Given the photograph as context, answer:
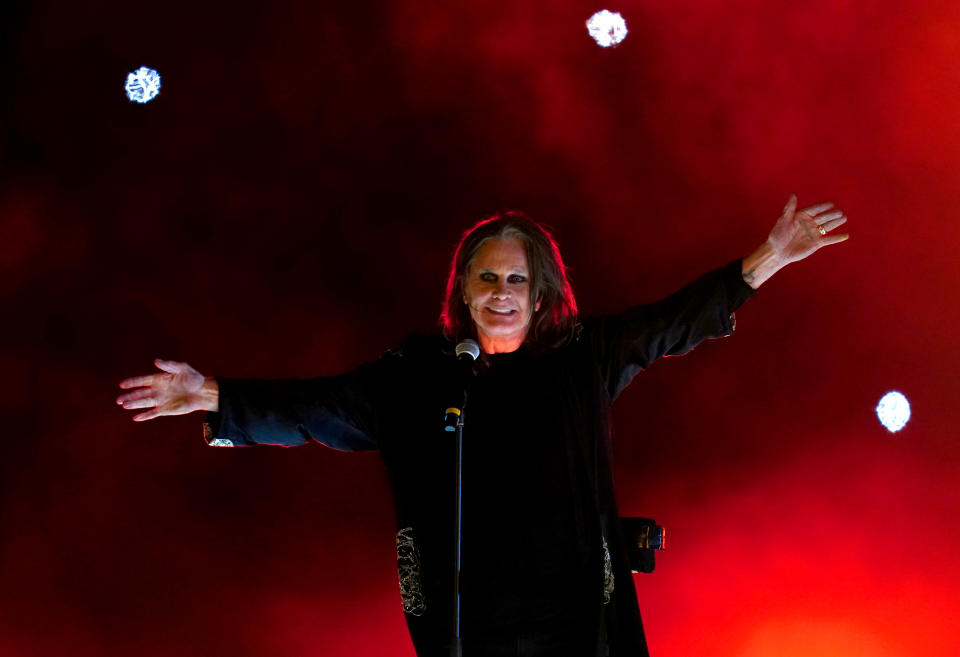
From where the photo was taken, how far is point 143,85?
13.0 ft

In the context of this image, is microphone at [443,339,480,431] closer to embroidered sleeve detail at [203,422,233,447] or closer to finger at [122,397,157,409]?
embroidered sleeve detail at [203,422,233,447]

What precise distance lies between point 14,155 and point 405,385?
7.99 ft

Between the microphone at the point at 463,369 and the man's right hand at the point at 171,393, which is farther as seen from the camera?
the man's right hand at the point at 171,393

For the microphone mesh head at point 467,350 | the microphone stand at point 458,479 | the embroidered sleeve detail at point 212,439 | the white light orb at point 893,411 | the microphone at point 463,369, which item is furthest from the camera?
the white light orb at point 893,411

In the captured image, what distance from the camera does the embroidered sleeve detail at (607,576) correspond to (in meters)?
2.06

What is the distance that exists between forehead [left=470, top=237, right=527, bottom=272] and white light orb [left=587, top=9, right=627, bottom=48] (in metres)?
1.60

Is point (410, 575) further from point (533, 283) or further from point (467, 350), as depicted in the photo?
point (533, 283)

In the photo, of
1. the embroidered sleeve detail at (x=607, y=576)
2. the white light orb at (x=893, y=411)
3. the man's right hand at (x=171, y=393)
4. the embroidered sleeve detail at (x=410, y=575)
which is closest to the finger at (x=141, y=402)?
the man's right hand at (x=171, y=393)

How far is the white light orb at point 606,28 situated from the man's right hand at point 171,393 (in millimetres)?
2248

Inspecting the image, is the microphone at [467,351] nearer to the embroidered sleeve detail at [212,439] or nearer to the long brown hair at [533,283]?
the long brown hair at [533,283]

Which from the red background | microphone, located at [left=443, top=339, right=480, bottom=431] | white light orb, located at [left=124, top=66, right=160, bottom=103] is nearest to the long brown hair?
microphone, located at [left=443, top=339, right=480, bottom=431]

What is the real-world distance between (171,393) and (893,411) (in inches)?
99.7

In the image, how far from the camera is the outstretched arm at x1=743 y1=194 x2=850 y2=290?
2.31m

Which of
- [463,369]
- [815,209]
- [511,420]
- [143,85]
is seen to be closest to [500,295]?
[463,369]
